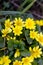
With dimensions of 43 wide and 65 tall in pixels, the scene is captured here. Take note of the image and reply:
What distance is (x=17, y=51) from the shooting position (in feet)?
5.08

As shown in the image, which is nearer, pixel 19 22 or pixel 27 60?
pixel 27 60

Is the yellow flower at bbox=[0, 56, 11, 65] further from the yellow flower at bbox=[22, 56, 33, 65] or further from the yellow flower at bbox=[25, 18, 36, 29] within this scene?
the yellow flower at bbox=[25, 18, 36, 29]

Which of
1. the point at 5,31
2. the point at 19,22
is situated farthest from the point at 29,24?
the point at 5,31

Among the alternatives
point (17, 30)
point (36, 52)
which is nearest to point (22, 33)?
point (17, 30)

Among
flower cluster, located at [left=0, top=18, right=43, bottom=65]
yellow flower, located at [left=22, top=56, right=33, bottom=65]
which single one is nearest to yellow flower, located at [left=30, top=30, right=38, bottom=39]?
flower cluster, located at [left=0, top=18, right=43, bottom=65]

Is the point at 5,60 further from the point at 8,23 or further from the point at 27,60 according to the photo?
the point at 8,23

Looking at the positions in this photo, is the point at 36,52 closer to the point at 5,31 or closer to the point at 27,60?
the point at 27,60

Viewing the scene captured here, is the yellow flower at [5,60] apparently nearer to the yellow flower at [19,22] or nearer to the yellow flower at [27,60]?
the yellow flower at [27,60]

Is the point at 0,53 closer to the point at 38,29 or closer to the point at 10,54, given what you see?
the point at 10,54

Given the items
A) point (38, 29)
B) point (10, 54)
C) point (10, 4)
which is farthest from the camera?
point (10, 4)

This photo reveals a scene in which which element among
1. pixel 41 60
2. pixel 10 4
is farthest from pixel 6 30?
pixel 10 4

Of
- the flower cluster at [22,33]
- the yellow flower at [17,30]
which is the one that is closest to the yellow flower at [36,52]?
the flower cluster at [22,33]

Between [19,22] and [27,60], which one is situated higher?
[19,22]

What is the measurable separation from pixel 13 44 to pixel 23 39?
0.09m
